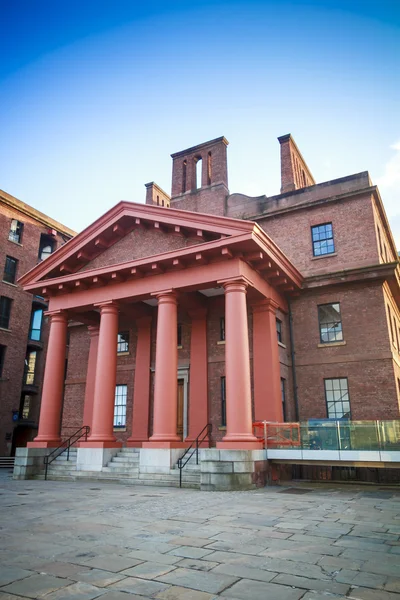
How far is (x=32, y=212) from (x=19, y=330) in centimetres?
936

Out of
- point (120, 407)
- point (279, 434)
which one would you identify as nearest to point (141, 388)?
point (120, 407)

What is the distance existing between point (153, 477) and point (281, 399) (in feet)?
20.7

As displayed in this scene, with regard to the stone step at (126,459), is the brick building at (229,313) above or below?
above

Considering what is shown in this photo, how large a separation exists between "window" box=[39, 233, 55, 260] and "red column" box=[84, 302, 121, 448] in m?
20.7

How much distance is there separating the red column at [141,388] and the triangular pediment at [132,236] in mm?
4141

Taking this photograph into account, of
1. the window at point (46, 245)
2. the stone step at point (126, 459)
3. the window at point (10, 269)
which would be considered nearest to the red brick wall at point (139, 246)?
the stone step at point (126, 459)

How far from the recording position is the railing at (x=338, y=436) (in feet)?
43.7

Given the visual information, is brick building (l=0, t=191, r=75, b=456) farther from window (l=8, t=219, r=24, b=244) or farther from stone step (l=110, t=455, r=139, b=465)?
stone step (l=110, t=455, r=139, b=465)

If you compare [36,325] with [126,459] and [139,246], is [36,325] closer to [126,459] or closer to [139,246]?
[139,246]

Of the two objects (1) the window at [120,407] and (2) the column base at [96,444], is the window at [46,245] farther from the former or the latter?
(2) the column base at [96,444]

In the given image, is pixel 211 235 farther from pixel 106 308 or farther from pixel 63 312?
pixel 63 312

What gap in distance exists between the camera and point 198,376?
19875 mm

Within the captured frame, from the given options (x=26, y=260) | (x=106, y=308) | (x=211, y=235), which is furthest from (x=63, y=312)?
(x=26, y=260)

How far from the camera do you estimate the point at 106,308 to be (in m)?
18.9
